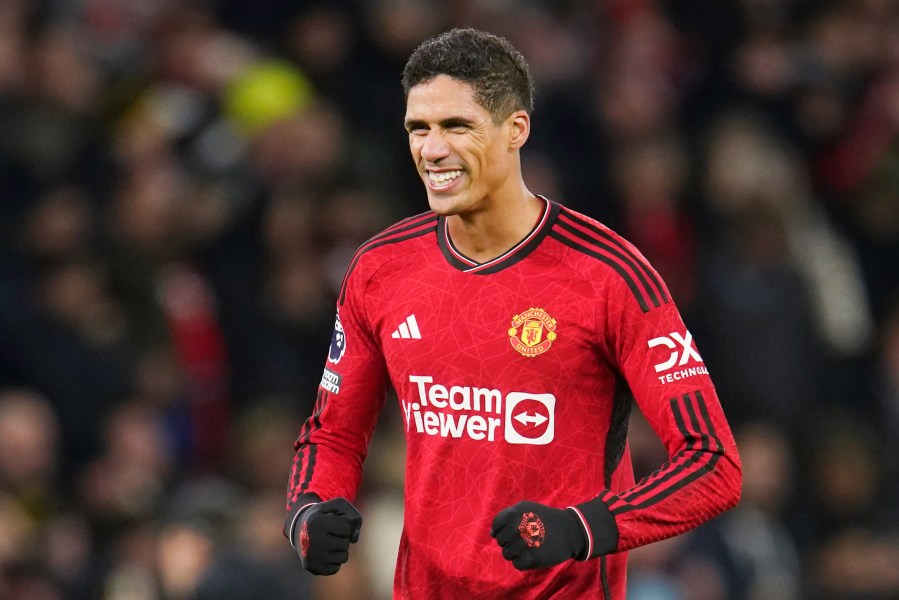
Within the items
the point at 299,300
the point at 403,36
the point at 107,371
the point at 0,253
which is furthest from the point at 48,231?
the point at 403,36

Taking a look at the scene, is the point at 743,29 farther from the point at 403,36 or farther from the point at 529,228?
the point at 529,228

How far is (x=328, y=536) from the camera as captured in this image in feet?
13.0

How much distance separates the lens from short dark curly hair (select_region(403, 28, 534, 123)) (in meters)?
4.00

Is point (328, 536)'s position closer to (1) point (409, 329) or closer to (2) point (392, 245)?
(1) point (409, 329)

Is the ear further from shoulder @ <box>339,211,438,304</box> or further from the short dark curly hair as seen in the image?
shoulder @ <box>339,211,438,304</box>

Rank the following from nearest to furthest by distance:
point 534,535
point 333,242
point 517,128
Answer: point 534,535 < point 517,128 < point 333,242

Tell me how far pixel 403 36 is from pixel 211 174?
1371 millimetres

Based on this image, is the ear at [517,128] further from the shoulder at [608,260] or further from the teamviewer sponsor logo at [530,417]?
the teamviewer sponsor logo at [530,417]

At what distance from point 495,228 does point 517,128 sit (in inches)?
9.9

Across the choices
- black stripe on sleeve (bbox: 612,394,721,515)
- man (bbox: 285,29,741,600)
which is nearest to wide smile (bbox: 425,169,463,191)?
man (bbox: 285,29,741,600)

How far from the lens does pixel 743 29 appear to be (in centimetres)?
990

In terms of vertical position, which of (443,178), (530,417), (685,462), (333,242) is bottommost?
(685,462)

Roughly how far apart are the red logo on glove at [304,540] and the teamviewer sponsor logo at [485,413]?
1.31 ft

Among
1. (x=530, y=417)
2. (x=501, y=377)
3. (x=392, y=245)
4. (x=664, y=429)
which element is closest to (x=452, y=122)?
(x=392, y=245)
